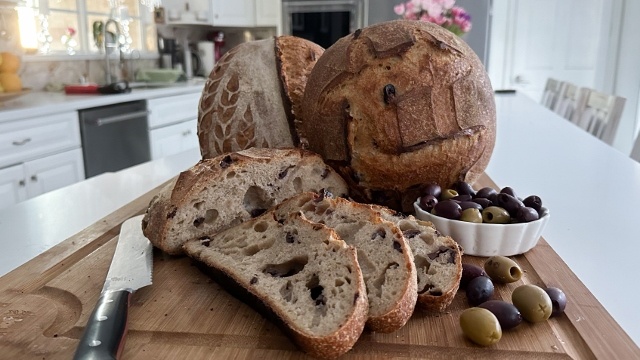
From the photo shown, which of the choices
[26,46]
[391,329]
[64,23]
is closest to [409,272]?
[391,329]

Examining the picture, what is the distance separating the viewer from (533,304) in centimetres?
84

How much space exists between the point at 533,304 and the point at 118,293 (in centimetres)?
71

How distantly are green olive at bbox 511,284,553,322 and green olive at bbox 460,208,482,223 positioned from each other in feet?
0.75

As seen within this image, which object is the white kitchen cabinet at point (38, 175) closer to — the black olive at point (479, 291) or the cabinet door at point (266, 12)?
the black olive at point (479, 291)

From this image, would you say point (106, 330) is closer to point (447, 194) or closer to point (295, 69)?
point (447, 194)

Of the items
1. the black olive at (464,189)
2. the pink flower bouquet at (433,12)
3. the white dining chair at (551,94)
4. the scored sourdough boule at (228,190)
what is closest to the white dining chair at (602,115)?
the white dining chair at (551,94)

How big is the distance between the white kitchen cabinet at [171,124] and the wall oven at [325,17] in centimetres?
164

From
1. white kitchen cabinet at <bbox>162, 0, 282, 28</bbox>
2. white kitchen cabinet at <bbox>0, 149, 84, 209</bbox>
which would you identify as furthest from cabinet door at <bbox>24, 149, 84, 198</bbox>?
white kitchen cabinet at <bbox>162, 0, 282, 28</bbox>

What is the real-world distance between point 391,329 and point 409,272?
0.10m

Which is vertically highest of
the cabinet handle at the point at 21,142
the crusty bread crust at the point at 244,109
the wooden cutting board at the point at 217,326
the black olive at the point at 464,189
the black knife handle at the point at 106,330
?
the crusty bread crust at the point at 244,109

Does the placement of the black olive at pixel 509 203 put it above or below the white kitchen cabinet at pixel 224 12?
below

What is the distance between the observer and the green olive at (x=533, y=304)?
833mm

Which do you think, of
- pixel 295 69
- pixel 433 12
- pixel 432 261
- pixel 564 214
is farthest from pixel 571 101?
pixel 432 261

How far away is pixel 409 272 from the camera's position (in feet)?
2.81
